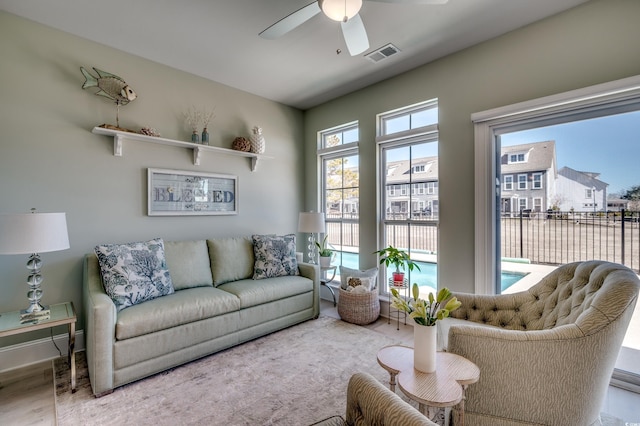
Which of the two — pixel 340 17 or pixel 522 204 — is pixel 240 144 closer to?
pixel 340 17

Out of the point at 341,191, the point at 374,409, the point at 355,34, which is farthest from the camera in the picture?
the point at 341,191

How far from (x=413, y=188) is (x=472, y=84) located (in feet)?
3.97

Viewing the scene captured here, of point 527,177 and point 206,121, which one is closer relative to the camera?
point 527,177

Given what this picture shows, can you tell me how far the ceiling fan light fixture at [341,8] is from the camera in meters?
1.80

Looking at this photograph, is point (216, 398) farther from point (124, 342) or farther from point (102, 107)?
point (102, 107)

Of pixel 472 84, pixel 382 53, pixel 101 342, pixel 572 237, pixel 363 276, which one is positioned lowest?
pixel 101 342

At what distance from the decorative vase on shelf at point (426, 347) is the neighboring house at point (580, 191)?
196 centimetres

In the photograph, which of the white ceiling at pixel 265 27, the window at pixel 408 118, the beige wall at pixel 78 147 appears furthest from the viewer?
the window at pixel 408 118

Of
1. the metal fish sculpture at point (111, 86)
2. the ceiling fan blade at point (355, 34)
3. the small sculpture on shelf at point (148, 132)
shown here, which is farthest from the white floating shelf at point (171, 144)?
the ceiling fan blade at point (355, 34)

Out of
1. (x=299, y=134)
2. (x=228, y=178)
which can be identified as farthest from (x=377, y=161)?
(x=228, y=178)

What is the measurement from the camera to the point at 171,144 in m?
3.23

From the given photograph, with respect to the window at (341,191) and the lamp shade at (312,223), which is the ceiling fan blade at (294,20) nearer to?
the window at (341,191)

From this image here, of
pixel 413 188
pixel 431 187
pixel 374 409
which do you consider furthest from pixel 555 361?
pixel 413 188

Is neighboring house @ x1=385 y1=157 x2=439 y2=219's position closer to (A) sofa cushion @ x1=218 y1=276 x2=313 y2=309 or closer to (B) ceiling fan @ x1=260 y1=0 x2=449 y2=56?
(A) sofa cushion @ x1=218 y1=276 x2=313 y2=309
